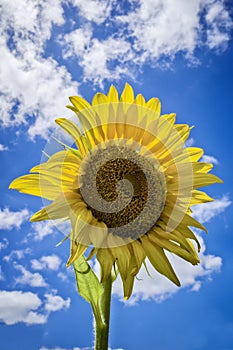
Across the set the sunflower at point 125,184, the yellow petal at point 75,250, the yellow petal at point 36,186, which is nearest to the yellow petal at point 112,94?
the sunflower at point 125,184

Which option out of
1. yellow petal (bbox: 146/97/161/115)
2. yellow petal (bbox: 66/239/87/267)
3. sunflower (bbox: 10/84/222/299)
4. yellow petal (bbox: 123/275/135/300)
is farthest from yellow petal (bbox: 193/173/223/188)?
yellow petal (bbox: 66/239/87/267)

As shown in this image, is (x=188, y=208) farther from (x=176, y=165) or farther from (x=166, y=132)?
(x=166, y=132)

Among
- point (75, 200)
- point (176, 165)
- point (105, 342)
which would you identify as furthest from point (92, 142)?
point (105, 342)

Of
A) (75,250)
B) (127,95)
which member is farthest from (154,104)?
(75,250)

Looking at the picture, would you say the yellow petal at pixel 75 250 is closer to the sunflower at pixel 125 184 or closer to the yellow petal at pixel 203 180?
the sunflower at pixel 125 184

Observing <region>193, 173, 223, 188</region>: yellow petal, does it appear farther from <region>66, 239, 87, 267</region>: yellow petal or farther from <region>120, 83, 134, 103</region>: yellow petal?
<region>66, 239, 87, 267</region>: yellow petal

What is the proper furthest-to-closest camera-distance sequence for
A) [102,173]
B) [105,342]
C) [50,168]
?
[102,173], [50,168], [105,342]
